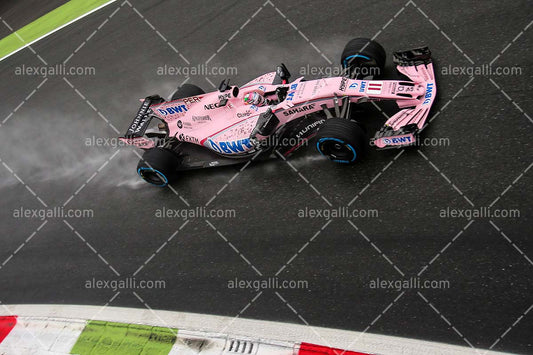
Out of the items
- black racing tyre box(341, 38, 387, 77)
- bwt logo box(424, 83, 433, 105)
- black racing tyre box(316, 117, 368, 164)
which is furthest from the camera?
black racing tyre box(341, 38, 387, 77)

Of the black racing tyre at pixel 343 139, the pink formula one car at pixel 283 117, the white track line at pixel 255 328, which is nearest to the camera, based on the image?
the white track line at pixel 255 328

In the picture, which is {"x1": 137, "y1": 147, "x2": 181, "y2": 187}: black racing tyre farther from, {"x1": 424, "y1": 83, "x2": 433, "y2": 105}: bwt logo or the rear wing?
{"x1": 424, "y1": 83, "x2": 433, "y2": 105}: bwt logo

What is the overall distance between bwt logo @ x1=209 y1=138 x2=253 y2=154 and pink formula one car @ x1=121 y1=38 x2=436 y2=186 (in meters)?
0.02

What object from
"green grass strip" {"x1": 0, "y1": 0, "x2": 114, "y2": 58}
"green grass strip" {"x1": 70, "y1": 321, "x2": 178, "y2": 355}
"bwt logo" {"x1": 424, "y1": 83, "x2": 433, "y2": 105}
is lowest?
"green grass strip" {"x1": 70, "y1": 321, "x2": 178, "y2": 355}

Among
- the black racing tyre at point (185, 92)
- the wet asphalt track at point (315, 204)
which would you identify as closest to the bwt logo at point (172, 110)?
the black racing tyre at point (185, 92)

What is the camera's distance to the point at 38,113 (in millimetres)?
11102

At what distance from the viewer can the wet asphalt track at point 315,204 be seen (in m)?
5.02

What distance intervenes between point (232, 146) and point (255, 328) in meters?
2.80

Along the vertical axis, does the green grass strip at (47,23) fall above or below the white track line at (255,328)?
above

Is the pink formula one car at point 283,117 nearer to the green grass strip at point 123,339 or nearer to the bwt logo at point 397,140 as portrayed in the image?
the bwt logo at point 397,140

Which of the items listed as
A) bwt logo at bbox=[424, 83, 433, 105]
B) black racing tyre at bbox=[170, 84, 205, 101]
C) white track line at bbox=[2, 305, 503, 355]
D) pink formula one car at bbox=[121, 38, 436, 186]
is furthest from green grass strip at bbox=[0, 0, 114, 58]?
bwt logo at bbox=[424, 83, 433, 105]

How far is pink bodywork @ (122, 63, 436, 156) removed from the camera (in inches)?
249

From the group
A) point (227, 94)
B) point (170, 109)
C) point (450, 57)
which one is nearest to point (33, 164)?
point (170, 109)

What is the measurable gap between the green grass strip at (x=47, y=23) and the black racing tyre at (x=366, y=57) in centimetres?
965
